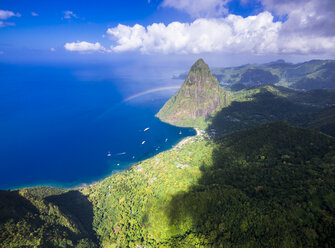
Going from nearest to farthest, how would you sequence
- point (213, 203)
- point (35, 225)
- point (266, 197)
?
point (266, 197) < point (213, 203) < point (35, 225)

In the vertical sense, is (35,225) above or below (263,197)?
below

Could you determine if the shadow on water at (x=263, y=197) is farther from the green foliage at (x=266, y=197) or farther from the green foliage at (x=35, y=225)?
the green foliage at (x=35, y=225)

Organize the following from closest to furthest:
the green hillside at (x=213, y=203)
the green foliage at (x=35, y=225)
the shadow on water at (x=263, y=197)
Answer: the shadow on water at (x=263, y=197), the green hillside at (x=213, y=203), the green foliage at (x=35, y=225)

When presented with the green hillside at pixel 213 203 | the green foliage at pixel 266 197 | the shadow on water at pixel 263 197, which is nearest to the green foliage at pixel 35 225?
the green hillside at pixel 213 203

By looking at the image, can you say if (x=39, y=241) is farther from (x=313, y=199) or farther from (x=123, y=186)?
(x=313, y=199)

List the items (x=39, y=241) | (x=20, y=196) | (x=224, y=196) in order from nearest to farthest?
1. (x=39, y=241)
2. (x=224, y=196)
3. (x=20, y=196)

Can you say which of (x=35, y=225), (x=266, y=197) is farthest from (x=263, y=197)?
(x=35, y=225)

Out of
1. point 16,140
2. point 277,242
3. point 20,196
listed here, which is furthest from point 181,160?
point 16,140

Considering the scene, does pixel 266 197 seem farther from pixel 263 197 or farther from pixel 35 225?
pixel 35 225
